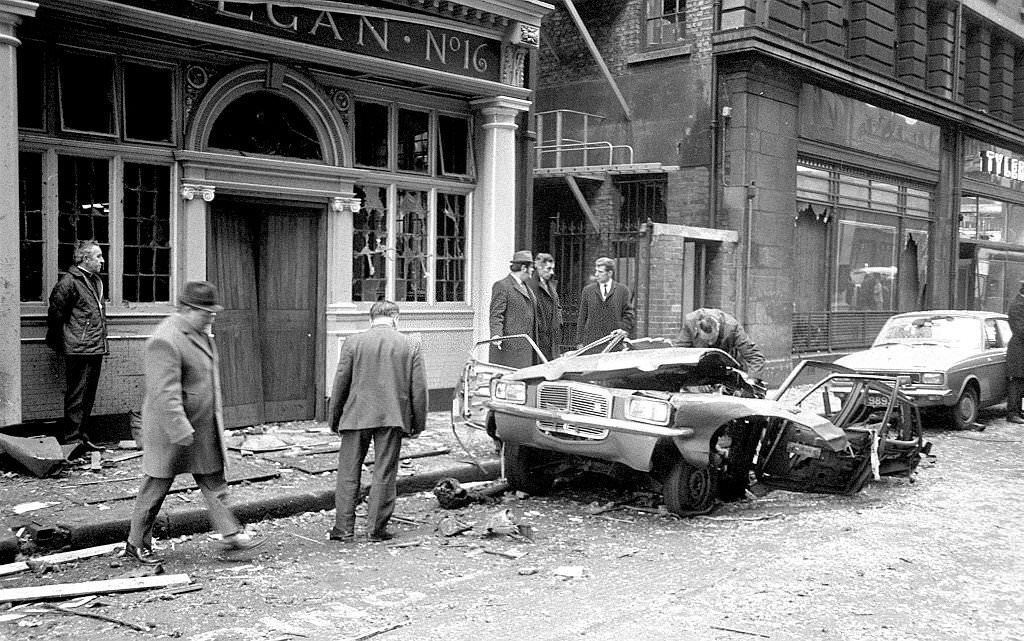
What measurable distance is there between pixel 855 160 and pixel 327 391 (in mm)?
12316

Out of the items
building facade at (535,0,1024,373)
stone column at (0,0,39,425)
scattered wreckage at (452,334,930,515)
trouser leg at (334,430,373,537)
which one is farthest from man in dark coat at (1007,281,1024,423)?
stone column at (0,0,39,425)

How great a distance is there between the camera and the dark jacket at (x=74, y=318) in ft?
27.0

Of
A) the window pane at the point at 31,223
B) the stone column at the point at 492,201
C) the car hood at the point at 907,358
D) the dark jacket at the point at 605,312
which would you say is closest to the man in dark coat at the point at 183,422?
the window pane at the point at 31,223

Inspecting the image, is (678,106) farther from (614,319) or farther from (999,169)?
(999,169)

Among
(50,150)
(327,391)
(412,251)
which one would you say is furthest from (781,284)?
(50,150)

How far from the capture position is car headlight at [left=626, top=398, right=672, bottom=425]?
22.6ft

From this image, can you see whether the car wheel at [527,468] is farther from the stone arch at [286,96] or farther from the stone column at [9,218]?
the stone arch at [286,96]

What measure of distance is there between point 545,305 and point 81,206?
4898 millimetres

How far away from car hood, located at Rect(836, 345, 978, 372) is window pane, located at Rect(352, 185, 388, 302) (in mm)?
5823

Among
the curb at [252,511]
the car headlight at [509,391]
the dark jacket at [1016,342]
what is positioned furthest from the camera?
the dark jacket at [1016,342]

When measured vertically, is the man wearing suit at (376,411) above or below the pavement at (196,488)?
above

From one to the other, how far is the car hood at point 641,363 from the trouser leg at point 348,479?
58.6 inches

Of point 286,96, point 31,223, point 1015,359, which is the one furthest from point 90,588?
point 1015,359

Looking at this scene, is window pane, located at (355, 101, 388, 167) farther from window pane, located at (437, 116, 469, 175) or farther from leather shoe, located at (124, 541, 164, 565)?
leather shoe, located at (124, 541, 164, 565)
